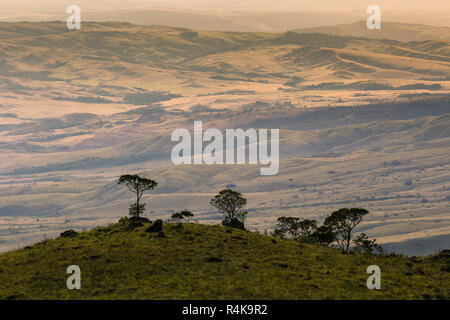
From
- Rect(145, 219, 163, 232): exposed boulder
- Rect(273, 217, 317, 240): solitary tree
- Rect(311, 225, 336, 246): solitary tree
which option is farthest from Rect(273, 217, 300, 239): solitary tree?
Rect(145, 219, 163, 232): exposed boulder

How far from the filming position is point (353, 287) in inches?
2346

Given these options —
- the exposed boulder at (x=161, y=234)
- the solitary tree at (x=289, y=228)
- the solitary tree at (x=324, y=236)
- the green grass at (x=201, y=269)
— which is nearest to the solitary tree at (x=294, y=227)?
the solitary tree at (x=289, y=228)

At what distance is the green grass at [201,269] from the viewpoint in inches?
2240

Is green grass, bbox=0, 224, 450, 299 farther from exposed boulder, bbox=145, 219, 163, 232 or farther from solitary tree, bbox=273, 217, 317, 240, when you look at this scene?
solitary tree, bbox=273, 217, 317, 240

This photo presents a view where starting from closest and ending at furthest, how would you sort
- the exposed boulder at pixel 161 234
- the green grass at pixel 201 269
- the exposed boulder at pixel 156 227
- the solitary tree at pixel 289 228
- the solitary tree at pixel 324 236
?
1. the green grass at pixel 201 269
2. the exposed boulder at pixel 161 234
3. the exposed boulder at pixel 156 227
4. the solitary tree at pixel 324 236
5. the solitary tree at pixel 289 228

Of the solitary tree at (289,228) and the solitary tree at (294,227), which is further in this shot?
the solitary tree at (294,227)

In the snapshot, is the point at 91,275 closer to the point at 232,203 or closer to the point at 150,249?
the point at 150,249

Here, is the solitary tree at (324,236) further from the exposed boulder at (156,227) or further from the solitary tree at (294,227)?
the exposed boulder at (156,227)

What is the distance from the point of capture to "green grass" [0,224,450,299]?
56906 mm

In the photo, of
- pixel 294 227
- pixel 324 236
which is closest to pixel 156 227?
pixel 324 236

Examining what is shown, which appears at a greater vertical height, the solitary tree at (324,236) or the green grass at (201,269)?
the solitary tree at (324,236)

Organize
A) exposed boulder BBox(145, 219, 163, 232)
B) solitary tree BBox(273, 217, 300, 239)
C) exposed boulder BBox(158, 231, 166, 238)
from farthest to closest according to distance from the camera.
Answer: solitary tree BBox(273, 217, 300, 239) < exposed boulder BBox(145, 219, 163, 232) < exposed boulder BBox(158, 231, 166, 238)

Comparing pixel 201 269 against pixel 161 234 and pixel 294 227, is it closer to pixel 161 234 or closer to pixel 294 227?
pixel 161 234
